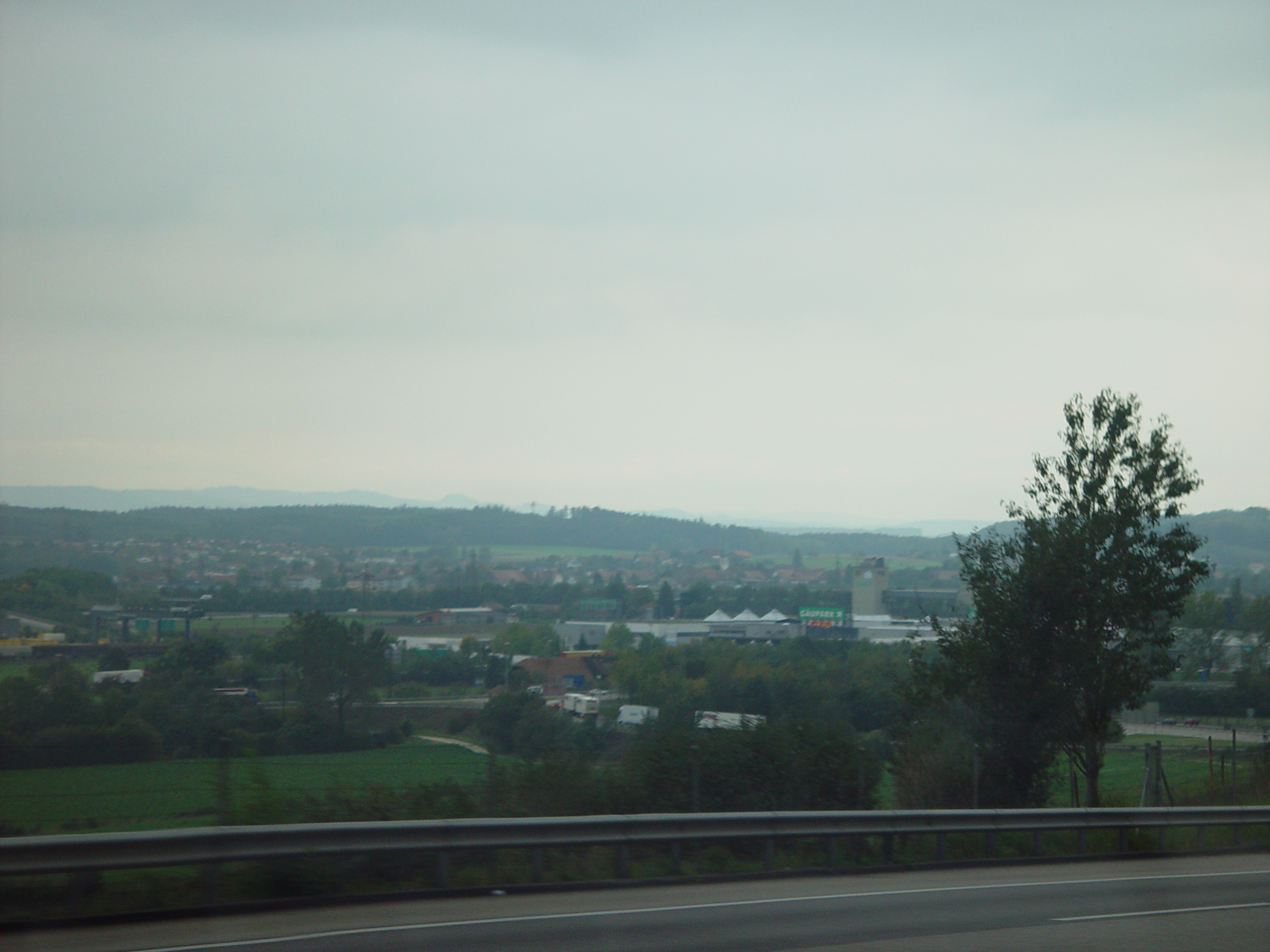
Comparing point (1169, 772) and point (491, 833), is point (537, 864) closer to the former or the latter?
point (491, 833)

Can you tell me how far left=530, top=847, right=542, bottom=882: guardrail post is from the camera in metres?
9.47

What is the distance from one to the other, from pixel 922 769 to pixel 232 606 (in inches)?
1539

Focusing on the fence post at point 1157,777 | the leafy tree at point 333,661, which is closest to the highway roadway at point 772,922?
the fence post at point 1157,777

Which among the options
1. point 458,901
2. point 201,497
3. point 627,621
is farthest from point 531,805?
point 201,497

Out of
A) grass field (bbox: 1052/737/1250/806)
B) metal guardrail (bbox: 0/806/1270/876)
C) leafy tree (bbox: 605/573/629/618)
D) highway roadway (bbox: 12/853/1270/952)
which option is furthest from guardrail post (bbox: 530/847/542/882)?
leafy tree (bbox: 605/573/629/618)

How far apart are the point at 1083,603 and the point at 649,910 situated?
51.9ft

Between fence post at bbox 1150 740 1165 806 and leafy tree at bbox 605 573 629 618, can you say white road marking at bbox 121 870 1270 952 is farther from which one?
leafy tree at bbox 605 573 629 618

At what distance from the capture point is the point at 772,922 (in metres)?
8.34

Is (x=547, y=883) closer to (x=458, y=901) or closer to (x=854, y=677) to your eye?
(x=458, y=901)

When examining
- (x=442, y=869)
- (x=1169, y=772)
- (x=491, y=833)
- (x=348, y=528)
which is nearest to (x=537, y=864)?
(x=491, y=833)

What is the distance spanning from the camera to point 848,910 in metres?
9.05

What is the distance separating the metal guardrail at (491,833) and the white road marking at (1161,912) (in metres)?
2.88

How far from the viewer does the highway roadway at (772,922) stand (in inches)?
276

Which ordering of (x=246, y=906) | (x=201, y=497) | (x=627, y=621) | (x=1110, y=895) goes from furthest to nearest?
(x=201, y=497) < (x=627, y=621) < (x=1110, y=895) < (x=246, y=906)
